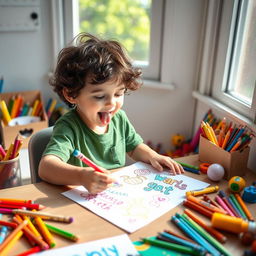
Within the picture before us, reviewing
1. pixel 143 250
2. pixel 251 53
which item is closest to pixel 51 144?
pixel 143 250

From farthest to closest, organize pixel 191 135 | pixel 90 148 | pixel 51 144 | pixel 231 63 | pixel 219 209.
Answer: pixel 191 135
pixel 231 63
pixel 90 148
pixel 51 144
pixel 219 209

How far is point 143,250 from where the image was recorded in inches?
26.4

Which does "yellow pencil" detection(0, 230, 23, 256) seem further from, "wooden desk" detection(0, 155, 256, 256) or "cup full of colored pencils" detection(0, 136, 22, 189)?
"cup full of colored pencils" detection(0, 136, 22, 189)

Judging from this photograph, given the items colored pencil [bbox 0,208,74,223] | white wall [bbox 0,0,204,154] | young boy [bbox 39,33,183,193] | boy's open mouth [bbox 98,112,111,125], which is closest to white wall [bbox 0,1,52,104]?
white wall [bbox 0,0,204,154]

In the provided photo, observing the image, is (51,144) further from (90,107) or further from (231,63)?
(231,63)

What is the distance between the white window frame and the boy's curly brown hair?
1.48ft

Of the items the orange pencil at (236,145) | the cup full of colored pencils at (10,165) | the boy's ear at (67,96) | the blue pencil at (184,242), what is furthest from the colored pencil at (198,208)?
the cup full of colored pencils at (10,165)

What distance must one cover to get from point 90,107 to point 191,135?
0.83m

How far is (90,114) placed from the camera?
0.99 metres

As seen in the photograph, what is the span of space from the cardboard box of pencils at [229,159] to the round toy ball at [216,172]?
27mm

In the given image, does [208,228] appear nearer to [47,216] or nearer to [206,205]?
[206,205]

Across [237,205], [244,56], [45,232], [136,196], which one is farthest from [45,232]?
[244,56]

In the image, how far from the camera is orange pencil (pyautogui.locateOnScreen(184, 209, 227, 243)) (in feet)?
2.29

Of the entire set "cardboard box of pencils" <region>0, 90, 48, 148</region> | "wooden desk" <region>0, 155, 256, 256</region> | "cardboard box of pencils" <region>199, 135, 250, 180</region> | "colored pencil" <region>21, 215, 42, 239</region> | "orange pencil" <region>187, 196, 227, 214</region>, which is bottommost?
"cardboard box of pencils" <region>0, 90, 48, 148</region>
